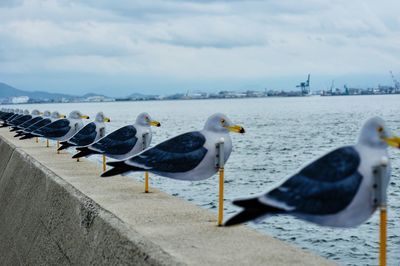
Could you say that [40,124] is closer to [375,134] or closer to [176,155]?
[176,155]

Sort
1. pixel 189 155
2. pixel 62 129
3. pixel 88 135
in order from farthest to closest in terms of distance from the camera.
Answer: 1. pixel 62 129
2. pixel 88 135
3. pixel 189 155

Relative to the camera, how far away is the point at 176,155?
7730 millimetres

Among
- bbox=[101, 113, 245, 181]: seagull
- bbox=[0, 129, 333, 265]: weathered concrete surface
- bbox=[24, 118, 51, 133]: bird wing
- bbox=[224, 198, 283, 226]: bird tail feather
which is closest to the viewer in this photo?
bbox=[224, 198, 283, 226]: bird tail feather

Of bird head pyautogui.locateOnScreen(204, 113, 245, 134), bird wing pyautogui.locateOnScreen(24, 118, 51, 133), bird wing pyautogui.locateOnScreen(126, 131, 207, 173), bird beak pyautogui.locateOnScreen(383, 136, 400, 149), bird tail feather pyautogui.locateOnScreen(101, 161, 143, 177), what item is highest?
bird beak pyautogui.locateOnScreen(383, 136, 400, 149)

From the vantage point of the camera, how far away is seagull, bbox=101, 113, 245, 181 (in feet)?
24.8

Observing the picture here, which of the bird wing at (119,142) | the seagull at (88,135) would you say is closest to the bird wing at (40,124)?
the seagull at (88,135)

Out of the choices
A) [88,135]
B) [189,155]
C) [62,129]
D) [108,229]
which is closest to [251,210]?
[108,229]

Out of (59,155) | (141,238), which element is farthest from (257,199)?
(59,155)

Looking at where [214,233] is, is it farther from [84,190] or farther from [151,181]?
[151,181]

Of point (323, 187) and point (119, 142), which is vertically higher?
point (323, 187)

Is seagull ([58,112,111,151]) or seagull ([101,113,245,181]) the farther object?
seagull ([58,112,111,151])

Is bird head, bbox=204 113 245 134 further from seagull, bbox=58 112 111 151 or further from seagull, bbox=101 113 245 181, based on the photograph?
seagull, bbox=58 112 111 151

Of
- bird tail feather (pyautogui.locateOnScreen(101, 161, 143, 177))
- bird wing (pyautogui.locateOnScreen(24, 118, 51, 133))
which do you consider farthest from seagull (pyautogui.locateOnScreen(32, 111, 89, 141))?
bird tail feather (pyautogui.locateOnScreen(101, 161, 143, 177))

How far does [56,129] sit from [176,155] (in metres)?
8.70
